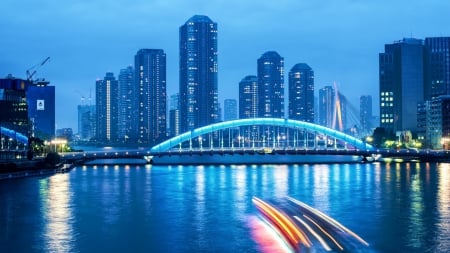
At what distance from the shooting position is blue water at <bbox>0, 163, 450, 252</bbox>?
22.6 meters

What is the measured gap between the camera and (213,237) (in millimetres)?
23672

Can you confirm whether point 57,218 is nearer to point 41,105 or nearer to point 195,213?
point 195,213

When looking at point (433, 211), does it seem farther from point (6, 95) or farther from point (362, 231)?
point (6, 95)

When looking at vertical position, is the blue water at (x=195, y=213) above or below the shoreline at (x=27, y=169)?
below

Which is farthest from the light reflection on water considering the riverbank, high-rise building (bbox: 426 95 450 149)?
high-rise building (bbox: 426 95 450 149)

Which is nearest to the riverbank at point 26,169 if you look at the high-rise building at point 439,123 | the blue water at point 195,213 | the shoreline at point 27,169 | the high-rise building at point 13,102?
the shoreline at point 27,169

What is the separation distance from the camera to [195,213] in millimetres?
30844

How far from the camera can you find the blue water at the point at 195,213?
22562 mm

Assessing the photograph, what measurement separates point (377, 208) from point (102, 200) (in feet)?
49.9

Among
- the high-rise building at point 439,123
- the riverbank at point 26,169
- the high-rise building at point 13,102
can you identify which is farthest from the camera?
the high-rise building at point 13,102

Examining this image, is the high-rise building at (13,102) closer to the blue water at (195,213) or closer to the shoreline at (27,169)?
the shoreline at (27,169)

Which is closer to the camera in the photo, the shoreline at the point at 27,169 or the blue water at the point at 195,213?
the blue water at the point at 195,213

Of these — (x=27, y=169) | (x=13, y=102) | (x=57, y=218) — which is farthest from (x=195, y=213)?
(x=13, y=102)

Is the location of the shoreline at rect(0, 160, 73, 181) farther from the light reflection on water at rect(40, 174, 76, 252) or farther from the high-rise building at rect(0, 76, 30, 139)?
the high-rise building at rect(0, 76, 30, 139)
